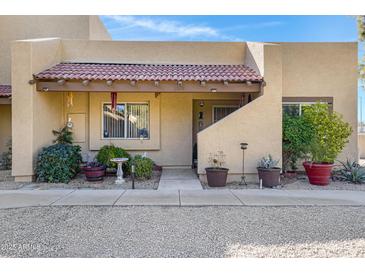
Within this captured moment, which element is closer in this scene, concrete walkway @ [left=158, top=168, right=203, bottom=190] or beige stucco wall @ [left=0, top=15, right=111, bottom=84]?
concrete walkway @ [left=158, top=168, right=203, bottom=190]

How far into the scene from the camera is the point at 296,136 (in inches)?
405

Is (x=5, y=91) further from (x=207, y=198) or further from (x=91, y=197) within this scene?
(x=207, y=198)

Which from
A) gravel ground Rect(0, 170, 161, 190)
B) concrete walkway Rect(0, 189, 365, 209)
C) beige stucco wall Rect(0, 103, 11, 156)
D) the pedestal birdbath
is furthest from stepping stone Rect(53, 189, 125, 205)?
beige stucco wall Rect(0, 103, 11, 156)

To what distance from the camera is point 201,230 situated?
18.0 ft

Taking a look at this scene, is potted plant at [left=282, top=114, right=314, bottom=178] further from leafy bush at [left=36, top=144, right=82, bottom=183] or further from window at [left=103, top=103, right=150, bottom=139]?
leafy bush at [left=36, top=144, right=82, bottom=183]

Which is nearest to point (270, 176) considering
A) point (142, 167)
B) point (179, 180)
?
point (179, 180)

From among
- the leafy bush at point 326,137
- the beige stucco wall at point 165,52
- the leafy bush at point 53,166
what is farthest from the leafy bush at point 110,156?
the leafy bush at point 326,137

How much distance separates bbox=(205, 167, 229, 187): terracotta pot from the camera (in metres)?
9.29

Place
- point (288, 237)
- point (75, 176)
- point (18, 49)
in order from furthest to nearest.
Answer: point (75, 176) → point (18, 49) → point (288, 237)

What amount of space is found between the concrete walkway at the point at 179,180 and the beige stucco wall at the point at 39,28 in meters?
10.6

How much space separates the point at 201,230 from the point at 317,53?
1060 cm

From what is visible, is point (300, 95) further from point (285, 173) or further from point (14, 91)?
point (14, 91)

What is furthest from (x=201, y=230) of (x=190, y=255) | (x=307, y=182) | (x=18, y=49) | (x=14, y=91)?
(x=18, y=49)

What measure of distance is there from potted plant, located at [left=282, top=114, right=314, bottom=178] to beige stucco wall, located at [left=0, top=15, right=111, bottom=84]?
13046 millimetres
